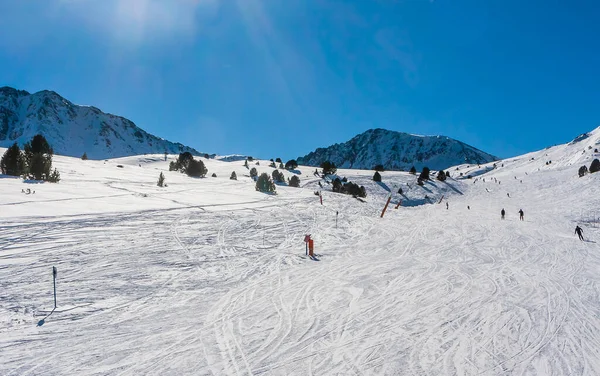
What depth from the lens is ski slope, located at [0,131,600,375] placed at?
6023 mm

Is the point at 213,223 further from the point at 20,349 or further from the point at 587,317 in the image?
the point at 587,317

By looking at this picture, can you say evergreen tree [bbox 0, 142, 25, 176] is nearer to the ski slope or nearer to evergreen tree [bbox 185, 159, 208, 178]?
the ski slope

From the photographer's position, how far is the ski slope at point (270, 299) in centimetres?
602

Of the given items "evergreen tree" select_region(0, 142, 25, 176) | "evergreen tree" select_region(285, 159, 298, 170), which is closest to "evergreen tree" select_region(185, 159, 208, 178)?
"evergreen tree" select_region(285, 159, 298, 170)

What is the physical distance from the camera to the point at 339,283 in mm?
10586

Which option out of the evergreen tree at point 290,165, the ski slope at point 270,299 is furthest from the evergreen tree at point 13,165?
the evergreen tree at point 290,165

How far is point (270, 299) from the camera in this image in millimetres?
9016

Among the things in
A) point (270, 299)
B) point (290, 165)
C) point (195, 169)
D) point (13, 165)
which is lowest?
point (270, 299)

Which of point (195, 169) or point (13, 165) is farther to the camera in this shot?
point (195, 169)

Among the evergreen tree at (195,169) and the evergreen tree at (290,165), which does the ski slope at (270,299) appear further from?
the evergreen tree at (290,165)

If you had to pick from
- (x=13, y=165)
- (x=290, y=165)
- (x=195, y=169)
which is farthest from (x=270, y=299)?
(x=290, y=165)

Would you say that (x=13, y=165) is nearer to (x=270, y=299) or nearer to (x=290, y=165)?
(x=270, y=299)

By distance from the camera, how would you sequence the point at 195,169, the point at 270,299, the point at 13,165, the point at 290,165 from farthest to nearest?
the point at 290,165
the point at 195,169
the point at 13,165
the point at 270,299

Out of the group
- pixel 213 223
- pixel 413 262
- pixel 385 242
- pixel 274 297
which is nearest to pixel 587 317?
pixel 413 262
